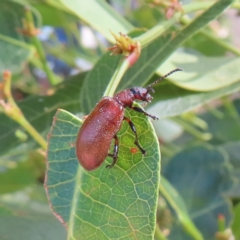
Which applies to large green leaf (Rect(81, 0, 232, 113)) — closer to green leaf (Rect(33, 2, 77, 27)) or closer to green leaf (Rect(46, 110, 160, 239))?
green leaf (Rect(46, 110, 160, 239))

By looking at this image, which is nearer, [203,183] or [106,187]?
[106,187]

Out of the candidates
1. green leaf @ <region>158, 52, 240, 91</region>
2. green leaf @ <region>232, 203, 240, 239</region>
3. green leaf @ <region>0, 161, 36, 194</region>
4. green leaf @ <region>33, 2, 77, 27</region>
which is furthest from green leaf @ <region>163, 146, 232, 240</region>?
green leaf @ <region>33, 2, 77, 27</region>

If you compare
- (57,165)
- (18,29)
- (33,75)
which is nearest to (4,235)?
(57,165)

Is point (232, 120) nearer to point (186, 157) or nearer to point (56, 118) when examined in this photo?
point (186, 157)

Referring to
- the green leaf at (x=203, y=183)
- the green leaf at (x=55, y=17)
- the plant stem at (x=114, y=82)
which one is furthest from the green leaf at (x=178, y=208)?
the green leaf at (x=55, y=17)

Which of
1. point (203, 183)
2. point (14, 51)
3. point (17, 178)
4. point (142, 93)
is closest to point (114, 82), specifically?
point (142, 93)

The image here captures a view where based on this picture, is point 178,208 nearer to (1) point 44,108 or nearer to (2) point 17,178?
(1) point 44,108
